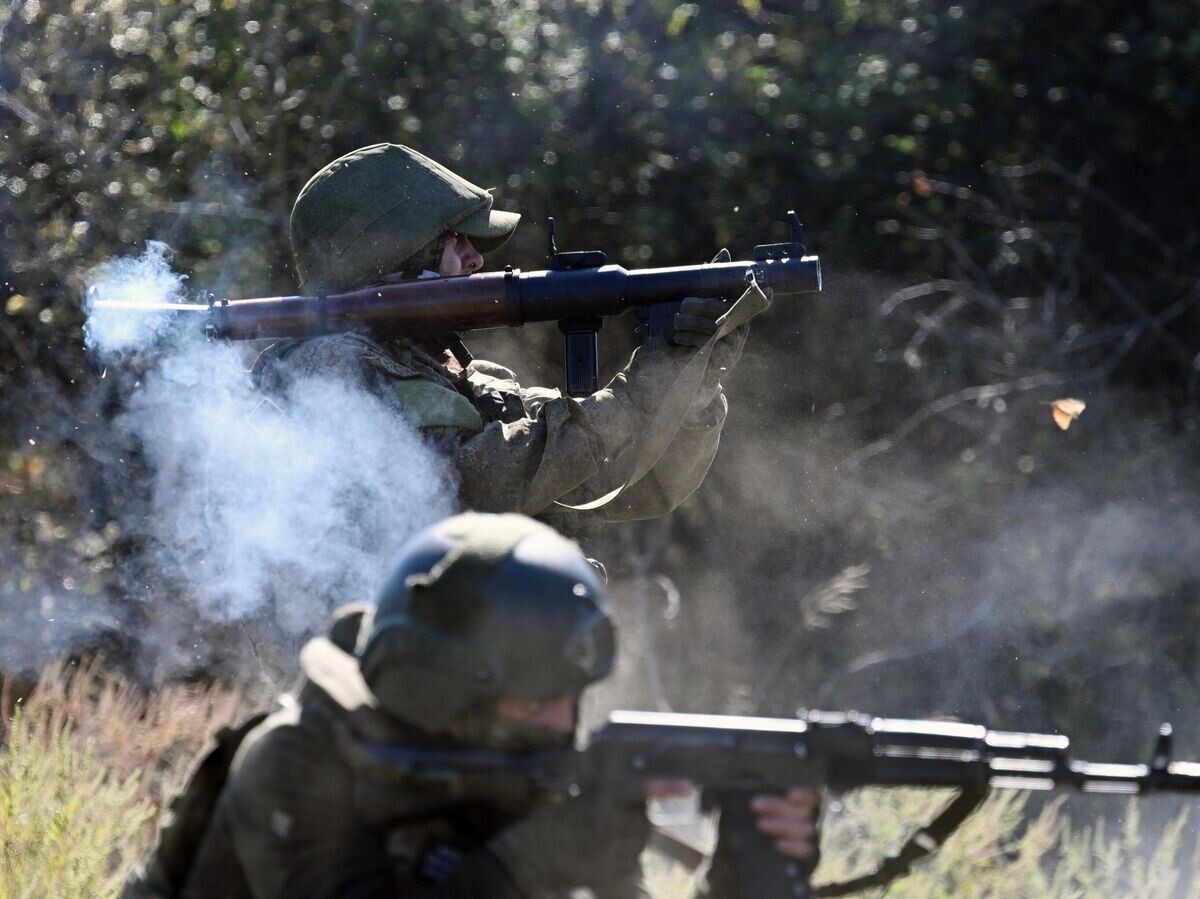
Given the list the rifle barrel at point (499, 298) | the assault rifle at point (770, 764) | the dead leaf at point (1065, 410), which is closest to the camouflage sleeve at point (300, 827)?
the assault rifle at point (770, 764)

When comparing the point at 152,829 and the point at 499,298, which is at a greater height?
the point at 499,298


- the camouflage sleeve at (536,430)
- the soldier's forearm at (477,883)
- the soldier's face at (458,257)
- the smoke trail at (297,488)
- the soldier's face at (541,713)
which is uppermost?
the soldier's face at (541,713)

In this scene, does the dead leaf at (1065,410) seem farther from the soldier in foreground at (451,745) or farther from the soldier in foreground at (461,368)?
the soldier in foreground at (451,745)

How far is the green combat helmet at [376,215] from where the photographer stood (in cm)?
432

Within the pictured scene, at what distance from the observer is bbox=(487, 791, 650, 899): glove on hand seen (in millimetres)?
2359

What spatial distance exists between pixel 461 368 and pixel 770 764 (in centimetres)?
227

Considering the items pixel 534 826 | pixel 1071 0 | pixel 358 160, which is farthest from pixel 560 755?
pixel 1071 0

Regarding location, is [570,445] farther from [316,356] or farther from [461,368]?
[316,356]

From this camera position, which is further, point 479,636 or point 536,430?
point 536,430

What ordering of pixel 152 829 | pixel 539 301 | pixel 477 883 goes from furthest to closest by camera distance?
1. pixel 152 829
2. pixel 539 301
3. pixel 477 883

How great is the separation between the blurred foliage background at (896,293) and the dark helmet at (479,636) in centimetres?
600

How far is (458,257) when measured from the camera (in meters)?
4.47

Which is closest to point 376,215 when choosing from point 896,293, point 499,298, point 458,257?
point 458,257

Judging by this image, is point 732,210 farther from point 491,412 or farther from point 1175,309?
point 491,412
